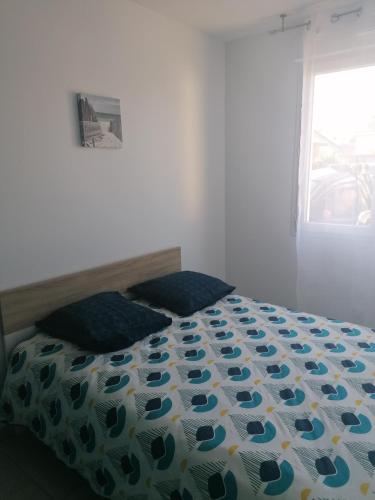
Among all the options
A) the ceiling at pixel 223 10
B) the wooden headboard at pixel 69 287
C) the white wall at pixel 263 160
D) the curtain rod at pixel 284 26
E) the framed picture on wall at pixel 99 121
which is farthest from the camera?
the white wall at pixel 263 160

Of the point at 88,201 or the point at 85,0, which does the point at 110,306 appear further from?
the point at 85,0

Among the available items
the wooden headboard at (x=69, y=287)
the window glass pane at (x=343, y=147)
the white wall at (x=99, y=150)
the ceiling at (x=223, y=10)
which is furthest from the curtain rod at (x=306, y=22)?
the wooden headboard at (x=69, y=287)

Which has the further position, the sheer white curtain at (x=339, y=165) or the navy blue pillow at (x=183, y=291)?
the sheer white curtain at (x=339, y=165)

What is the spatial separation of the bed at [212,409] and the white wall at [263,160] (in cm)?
118

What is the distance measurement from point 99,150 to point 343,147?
5.60 ft

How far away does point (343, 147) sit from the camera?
2576 millimetres

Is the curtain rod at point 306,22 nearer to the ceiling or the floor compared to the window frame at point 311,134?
nearer to the ceiling

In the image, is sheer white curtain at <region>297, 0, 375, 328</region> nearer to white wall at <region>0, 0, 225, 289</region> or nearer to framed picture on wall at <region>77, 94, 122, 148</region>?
white wall at <region>0, 0, 225, 289</region>

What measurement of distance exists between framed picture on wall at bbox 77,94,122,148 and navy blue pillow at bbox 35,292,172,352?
976 millimetres

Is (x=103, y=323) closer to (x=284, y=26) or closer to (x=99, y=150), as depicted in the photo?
(x=99, y=150)

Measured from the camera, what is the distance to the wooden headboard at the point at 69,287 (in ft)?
6.44

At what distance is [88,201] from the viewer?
2297 millimetres

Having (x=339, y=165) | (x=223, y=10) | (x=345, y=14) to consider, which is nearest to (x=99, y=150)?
(x=223, y=10)

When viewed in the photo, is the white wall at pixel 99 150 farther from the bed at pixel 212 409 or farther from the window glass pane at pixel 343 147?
the window glass pane at pixel 343 147
